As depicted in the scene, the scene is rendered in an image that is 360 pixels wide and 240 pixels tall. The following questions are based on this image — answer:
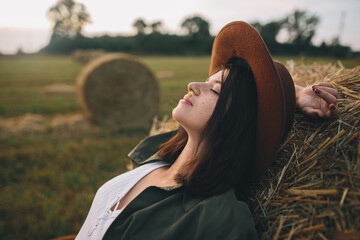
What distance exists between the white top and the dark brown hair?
38 cm

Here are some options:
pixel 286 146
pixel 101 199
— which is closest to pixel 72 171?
pixel 101 199

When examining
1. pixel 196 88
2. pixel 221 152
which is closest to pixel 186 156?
pixel 221 152

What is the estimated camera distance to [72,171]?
3916 mm

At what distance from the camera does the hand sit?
4.17 feet

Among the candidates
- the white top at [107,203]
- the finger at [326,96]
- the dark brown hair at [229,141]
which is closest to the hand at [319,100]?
the finger at [326,96]

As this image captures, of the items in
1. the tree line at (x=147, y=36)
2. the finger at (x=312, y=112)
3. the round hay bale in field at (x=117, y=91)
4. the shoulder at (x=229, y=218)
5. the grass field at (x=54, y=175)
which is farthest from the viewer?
the tree line at (x=147, y=36)

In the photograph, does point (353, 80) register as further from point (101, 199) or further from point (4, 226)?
point (4, 226)

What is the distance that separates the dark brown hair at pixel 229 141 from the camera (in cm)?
131

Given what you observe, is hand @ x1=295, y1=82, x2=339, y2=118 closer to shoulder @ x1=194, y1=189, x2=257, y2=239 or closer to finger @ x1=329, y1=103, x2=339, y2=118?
finger @ x1=329, y1=103, x2=339, y2=118

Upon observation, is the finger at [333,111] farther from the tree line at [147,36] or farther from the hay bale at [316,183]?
the tree line at [147,36]

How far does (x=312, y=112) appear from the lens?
1387 mm

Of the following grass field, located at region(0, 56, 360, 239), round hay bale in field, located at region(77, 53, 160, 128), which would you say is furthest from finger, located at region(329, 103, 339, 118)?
round hay bale in field, located at region(77, 53, 160, 128)

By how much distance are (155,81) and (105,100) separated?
1493 mm

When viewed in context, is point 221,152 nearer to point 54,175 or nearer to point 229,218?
point 229,218
